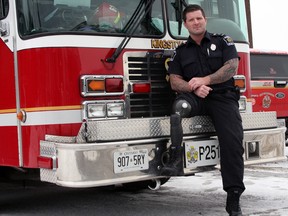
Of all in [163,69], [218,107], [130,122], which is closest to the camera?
[130,122]

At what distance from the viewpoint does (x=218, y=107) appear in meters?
4.68

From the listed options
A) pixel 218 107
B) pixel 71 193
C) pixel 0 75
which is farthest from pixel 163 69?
pixel 71 193

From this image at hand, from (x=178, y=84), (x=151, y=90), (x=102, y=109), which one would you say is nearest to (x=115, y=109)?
(x=102, y=109)

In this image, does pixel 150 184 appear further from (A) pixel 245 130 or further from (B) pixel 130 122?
(B) pixel 130 122

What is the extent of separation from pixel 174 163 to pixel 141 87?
0.82 metres

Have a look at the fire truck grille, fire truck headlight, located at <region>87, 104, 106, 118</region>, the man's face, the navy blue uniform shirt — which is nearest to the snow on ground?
the fire truck grille

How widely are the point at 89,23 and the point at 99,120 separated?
863 millimetres

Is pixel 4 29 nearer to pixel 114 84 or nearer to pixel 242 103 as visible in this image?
pixel 114 84

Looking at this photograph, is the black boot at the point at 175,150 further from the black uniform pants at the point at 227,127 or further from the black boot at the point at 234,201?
the black boot at the point at 234,201

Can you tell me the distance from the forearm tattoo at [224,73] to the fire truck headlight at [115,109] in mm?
821

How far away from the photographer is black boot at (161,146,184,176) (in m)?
4.45

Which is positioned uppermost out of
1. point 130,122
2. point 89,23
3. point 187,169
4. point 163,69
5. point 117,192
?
point 89,23

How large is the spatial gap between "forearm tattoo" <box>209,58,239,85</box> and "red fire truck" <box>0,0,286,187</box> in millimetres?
413

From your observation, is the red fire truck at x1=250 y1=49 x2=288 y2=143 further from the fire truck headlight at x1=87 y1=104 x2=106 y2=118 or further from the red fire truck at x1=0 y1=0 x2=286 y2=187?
the fire truck headlight at x1=87 y1=104 x2=106 y2=118
